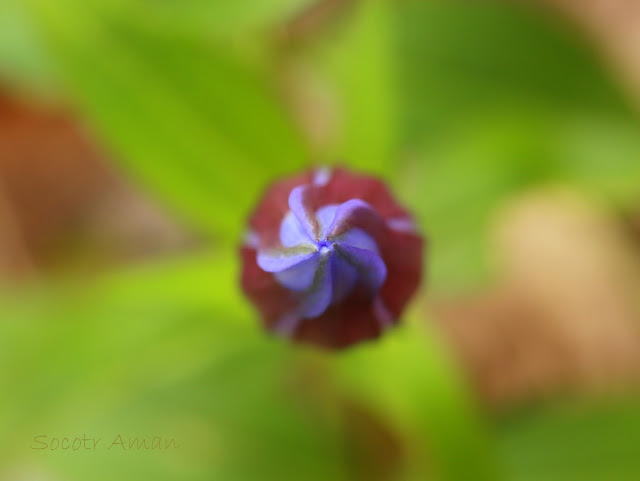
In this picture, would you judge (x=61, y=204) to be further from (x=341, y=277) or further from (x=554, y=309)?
(x=341, y=277)

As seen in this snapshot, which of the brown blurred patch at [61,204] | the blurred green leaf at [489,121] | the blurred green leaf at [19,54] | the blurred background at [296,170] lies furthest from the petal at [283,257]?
the brown blurred patch at [61,204]

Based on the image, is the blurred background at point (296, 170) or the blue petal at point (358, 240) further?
the blurred background at point (296, 170)

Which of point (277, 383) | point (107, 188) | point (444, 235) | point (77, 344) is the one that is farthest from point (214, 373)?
point (107, 188)

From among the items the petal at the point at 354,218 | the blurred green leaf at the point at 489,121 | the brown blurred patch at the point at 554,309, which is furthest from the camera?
the brown blurred patch at the point at 554,309

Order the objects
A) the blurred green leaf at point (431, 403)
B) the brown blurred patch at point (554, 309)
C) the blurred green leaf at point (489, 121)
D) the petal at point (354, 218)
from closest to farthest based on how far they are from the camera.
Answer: the petal at point (354, 218)
the blurred green leaf at point (431, 403)
the blurred green leaf at point (489, 121)
the brown blurred patch at point (554, 309)

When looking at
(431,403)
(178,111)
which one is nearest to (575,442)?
(431,403)

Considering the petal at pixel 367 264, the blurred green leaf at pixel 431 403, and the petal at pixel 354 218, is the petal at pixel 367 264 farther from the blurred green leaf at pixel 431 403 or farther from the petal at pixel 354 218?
the blurred green leaf at pixel 431 403

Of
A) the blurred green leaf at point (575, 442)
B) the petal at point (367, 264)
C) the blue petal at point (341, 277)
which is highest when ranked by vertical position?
the blurred green leaf at point (575, 442)

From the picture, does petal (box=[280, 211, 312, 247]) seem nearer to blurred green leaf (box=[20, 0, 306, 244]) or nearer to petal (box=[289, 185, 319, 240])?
petal (box=[289, 185, 319, 240])

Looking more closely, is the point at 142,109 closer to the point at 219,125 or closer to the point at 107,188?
the point at 219,125
